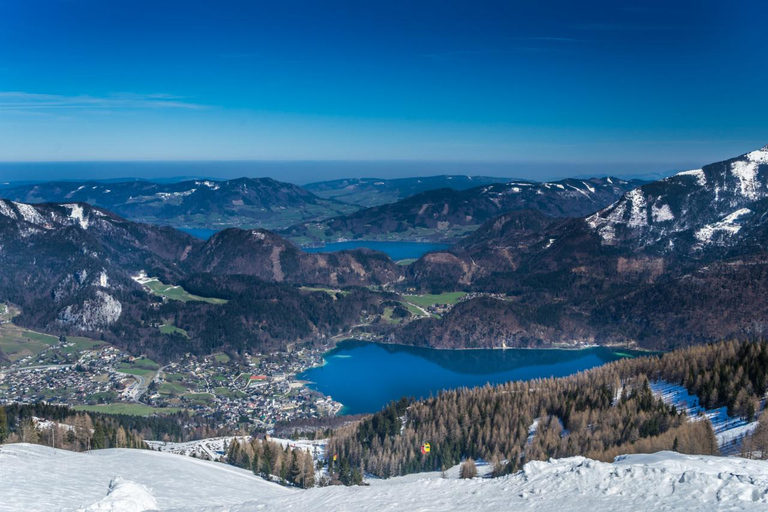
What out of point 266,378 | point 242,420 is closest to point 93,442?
point 242,420

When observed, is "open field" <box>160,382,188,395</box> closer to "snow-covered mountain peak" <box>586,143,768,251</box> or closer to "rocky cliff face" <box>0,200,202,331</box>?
"rocky cliff face" <box>0,200,202,331</box>

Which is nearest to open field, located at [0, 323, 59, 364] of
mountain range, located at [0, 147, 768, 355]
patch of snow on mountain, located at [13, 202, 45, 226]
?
mountain range, located at [0, 147, 768, 355]

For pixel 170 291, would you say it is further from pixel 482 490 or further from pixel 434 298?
pixel 482 490

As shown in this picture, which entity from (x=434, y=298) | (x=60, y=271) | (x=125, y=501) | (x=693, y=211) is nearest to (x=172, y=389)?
(x=125, y=501)

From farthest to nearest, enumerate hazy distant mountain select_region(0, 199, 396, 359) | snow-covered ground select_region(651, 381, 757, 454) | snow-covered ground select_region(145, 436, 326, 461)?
hazy distant mountain select_region(0, 199, 396, 359), snow-covered ground select_region(145, 436, 326, 461), snow-covered ground select_region(651, 381, 757, 454)

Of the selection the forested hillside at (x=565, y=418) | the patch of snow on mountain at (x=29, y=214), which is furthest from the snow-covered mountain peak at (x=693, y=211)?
the patch of snow on mountain at (x=29, y=214)

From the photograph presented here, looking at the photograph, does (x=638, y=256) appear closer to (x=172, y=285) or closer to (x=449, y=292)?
(x=449, y=292)
